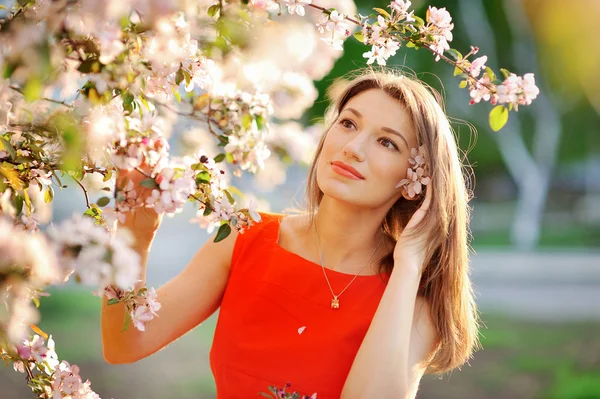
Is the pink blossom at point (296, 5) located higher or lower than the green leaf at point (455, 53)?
lower

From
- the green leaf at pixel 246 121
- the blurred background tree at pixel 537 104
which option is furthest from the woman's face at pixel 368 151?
the blurred background tree at pixel 537 104

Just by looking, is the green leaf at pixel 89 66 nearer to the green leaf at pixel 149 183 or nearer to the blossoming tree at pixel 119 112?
the blossoming tree at pixel 119 112

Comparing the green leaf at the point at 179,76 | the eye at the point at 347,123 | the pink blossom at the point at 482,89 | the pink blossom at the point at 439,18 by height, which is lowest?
the green leaf at the point at 179,76

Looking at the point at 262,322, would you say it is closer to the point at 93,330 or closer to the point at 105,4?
the point at 105,4

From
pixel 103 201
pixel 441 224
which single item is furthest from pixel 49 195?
pixel 441 224

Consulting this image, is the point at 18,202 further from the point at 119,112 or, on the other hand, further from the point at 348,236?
the point at 348,236

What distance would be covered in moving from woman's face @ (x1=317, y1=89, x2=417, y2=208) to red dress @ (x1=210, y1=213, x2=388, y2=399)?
0.78 ft

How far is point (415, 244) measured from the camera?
1.58m

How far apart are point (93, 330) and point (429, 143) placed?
4957 mm

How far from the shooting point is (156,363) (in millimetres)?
5504

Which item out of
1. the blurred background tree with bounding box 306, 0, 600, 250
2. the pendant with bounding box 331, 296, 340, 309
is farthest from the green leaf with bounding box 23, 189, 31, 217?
the blurred background tree with bounding box 306, 0, 600, 250

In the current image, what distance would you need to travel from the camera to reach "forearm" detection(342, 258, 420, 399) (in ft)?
4.84

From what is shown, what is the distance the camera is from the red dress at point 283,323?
1.57 m

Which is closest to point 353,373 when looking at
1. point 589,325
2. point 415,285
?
point 415,285
